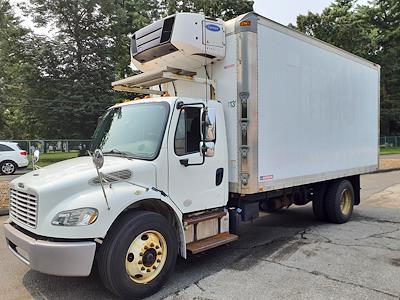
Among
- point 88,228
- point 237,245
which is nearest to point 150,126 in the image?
point 88,228

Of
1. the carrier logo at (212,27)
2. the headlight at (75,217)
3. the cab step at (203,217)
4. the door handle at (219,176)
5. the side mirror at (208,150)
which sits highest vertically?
the carrier logo at (212,27)

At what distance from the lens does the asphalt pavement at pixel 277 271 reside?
433 cm

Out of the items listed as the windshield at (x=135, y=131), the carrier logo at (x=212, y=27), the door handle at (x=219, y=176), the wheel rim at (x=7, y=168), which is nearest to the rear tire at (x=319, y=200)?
the door handle at (x=219, y=176)

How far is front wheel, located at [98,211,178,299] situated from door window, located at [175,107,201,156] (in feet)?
3.27

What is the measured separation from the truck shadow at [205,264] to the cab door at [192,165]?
87cm

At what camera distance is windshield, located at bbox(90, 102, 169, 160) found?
4.73 metres

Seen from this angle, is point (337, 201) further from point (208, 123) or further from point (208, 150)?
point (208, 123)

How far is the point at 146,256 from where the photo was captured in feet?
14.0

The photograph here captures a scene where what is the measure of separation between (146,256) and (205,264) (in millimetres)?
1388

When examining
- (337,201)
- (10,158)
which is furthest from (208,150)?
(10,158)

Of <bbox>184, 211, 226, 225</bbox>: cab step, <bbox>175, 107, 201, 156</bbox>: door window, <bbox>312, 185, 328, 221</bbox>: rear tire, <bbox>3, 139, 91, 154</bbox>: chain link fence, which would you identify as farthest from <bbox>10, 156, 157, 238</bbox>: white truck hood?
<bbox>3, 139, 91, 154</bbox>: chain link fence

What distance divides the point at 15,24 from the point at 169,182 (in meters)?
32.6

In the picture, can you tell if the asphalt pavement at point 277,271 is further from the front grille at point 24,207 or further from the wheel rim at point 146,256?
the front grille at point 24,207

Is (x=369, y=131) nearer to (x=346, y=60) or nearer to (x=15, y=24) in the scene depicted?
(x=346, y=60)
